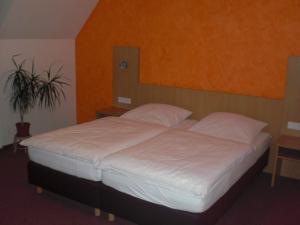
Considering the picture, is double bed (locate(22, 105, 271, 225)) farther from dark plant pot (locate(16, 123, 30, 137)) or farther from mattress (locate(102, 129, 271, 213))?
dark plant pot (locate(16, 123, 30, 137))

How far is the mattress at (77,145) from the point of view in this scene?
9.52ft

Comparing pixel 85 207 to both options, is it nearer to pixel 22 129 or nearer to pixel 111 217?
pixel 111 217

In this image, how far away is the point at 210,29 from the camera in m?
4.07

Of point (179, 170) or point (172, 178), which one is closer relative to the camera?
point (172, 178)

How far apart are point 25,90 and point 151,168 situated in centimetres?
243

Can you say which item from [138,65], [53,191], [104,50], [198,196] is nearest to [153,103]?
[138,65]

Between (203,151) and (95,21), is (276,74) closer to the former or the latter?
(203,151)

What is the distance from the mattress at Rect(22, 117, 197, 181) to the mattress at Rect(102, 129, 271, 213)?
14 cm

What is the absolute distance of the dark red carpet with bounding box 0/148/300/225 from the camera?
2.89m

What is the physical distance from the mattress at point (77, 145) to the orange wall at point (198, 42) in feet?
3.41

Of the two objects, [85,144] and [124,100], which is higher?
[124,100]

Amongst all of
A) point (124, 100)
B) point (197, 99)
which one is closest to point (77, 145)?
point (197, 99)

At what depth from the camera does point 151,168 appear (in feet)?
8.51

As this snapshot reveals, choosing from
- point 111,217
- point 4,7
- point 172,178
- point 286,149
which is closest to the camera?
point 172,178
